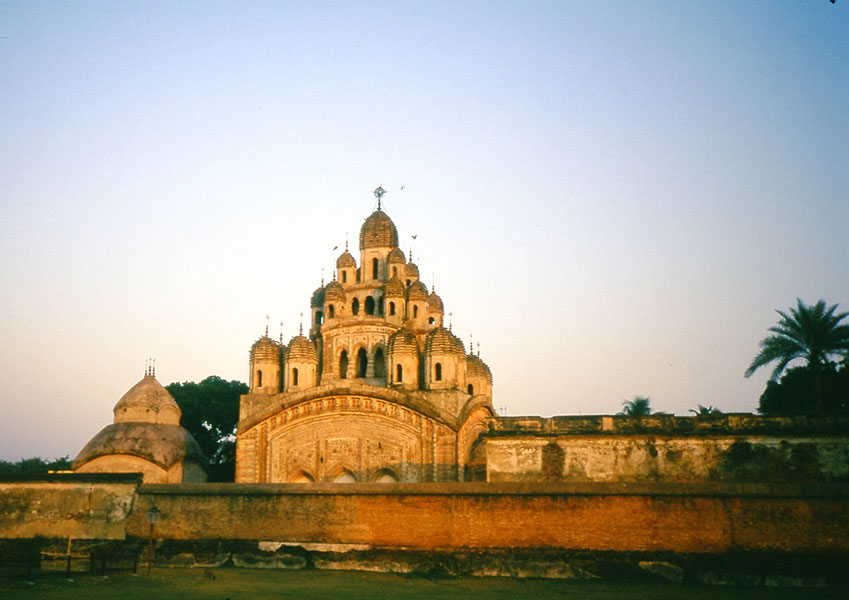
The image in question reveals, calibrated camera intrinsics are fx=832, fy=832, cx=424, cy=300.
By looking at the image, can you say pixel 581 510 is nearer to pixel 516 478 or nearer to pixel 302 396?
pixel 516 478

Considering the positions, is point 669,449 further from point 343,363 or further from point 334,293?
point 334,293

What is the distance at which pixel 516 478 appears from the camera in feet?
58.4

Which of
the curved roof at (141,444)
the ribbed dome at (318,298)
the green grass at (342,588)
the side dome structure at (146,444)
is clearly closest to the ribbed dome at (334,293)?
the ribbed dome at (318,298)

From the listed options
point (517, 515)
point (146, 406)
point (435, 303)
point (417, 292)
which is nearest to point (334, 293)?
point (417, 292)

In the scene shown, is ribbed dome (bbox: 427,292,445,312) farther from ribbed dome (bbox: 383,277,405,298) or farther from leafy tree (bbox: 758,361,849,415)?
leafy tree (bbox: 758,361,849,415)

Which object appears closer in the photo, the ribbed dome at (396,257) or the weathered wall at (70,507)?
the weathered wall at (70,507)

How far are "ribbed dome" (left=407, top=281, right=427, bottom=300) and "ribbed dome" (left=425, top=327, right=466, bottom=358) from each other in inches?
117

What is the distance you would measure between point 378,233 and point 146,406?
11.1 meters

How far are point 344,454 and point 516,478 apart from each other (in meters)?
10.2

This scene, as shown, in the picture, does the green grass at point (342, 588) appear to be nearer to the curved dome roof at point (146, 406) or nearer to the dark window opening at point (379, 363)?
the curved dome roof at point (146, 406)

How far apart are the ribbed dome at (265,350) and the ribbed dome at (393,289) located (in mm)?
4597

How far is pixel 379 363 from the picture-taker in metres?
30.7

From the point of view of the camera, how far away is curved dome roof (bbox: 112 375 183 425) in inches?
1128

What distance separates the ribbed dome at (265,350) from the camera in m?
30.8
